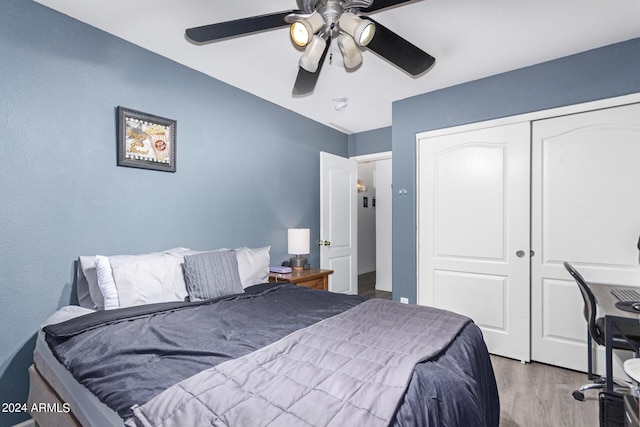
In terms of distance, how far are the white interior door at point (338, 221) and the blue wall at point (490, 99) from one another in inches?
33.5

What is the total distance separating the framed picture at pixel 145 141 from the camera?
223cm

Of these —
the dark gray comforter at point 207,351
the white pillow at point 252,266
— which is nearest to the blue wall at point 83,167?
the white pillow at point 252,266

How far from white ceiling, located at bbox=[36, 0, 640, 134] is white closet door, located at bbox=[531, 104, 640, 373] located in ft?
2.26

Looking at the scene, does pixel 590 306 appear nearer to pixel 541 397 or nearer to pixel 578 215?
pixel 541 397

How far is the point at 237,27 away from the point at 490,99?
8.25ft

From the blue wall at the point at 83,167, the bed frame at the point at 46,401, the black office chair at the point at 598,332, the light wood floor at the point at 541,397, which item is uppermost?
the blue wall at the point at 83,167

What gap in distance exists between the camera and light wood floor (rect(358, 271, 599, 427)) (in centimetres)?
193

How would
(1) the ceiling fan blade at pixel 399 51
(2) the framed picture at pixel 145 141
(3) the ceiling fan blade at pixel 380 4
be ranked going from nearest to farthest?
(3) the ceiling fan blade at pixel 380 4 < (1) the ceiling fan blade at pixel 399 51 < (2) the framed picture at pixel 145 141

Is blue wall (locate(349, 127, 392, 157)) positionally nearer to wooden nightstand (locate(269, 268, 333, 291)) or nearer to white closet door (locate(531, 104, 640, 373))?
white closet door (locate(531, 104, 640, 373))

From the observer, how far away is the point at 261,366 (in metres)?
1.11

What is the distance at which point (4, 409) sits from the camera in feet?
5.74

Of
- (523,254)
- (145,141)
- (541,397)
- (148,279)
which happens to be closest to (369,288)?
(523,254)

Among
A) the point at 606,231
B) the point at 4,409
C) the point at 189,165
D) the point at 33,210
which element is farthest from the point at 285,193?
the point at 606,231

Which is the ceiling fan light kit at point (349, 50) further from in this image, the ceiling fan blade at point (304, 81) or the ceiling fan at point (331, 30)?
the ceiling fan blade at point (304, 81)
